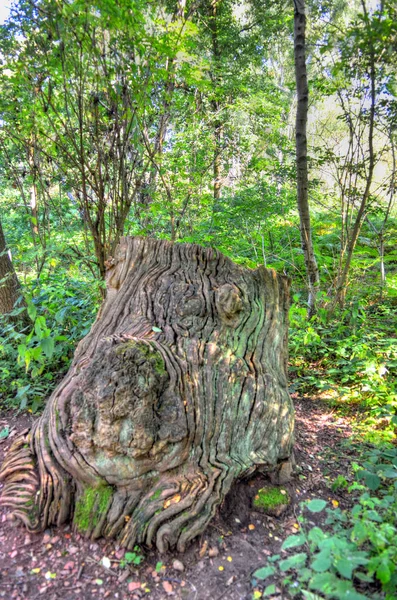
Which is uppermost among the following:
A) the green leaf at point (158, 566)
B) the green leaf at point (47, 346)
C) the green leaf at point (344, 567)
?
the green leaf at point (47, 346)

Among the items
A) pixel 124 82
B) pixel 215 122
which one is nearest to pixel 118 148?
pixel 124 82

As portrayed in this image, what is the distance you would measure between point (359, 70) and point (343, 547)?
16.4ft

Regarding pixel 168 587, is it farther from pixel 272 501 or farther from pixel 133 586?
pixel 272 501

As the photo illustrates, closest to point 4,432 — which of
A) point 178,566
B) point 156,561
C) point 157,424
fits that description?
point 157,424

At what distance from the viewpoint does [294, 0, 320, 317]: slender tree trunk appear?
15.2ft

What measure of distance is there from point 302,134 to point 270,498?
4362mm

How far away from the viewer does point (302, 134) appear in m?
4.80

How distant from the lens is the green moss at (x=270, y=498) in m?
2.31

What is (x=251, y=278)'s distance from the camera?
10.9 ft

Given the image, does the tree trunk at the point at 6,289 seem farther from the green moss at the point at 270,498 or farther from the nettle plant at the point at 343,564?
the nettle plant at the point at 343,564

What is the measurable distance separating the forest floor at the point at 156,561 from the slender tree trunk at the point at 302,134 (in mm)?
3388

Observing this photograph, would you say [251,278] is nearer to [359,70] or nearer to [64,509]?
[64,509]

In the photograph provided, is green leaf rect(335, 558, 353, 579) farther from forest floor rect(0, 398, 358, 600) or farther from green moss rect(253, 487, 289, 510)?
green moss rect(253, 487, 289, 510)

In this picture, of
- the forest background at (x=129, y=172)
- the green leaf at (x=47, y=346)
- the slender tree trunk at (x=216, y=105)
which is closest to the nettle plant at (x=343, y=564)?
the forest background at (x=129, y=172)
